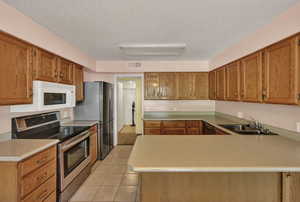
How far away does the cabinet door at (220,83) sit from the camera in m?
3.37

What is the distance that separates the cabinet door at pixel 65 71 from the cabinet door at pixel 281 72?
9.71 ft

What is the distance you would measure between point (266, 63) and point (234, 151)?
50.1 inches

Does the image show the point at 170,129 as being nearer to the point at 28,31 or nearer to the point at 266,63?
the point at 266,63

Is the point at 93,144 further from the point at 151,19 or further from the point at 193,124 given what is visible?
the point at 151,19

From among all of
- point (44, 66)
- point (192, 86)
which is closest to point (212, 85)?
point (192, 86)

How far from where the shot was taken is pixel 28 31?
2.02 m

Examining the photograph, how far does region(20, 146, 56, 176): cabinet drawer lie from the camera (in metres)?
1.58

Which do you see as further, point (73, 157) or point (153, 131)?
point (153, 131)

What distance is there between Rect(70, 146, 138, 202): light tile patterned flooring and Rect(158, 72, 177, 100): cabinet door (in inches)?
72.9

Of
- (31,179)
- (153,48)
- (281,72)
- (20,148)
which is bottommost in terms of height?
(31,179)

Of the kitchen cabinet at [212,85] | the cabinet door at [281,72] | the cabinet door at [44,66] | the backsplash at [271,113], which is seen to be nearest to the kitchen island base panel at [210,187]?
the cabinet door at [281,72]

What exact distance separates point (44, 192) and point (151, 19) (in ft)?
7.66

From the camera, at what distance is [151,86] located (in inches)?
171

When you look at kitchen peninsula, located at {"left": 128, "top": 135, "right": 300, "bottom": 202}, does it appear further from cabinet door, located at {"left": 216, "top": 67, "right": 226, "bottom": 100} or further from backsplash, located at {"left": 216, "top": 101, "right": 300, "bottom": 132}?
cabinet door, located at {"left": 216, "top": 67, "right": 226, "bottom": 100}
